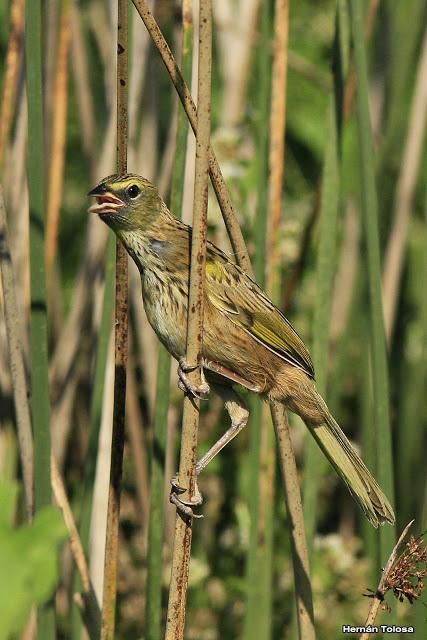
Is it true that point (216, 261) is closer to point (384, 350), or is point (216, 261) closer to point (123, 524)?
point (384, 350)

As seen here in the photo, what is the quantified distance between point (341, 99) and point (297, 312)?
1961 mm

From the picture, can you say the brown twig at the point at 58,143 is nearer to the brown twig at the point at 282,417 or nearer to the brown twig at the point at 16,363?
the brown twig at the point at 282,417

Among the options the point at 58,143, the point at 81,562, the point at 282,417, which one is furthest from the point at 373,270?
the point at 58,143

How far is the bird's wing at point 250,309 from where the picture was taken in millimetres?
2654

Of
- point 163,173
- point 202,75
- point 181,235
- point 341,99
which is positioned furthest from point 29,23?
point 163,173

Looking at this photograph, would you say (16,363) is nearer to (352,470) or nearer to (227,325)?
(227,325)

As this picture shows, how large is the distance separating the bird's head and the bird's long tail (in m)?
0.67

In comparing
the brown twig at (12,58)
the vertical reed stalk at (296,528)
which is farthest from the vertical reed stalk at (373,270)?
the brown twig at (12,58)

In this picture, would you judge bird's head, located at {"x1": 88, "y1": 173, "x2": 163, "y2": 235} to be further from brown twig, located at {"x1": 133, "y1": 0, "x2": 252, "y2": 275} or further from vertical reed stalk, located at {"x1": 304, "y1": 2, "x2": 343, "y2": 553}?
vertical reed stalk, located at {"x1": 304, "y1": 2, "x2": 343, "y2": 553}

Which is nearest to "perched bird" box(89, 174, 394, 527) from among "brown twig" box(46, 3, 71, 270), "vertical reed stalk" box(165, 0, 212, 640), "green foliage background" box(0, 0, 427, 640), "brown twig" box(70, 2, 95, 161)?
"vertical reed stalk" box(165, 0, 212, 640)

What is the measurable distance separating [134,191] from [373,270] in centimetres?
64

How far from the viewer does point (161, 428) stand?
246cm

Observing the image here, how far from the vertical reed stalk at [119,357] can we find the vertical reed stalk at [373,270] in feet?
1.96

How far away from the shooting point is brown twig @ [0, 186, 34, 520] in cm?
235
